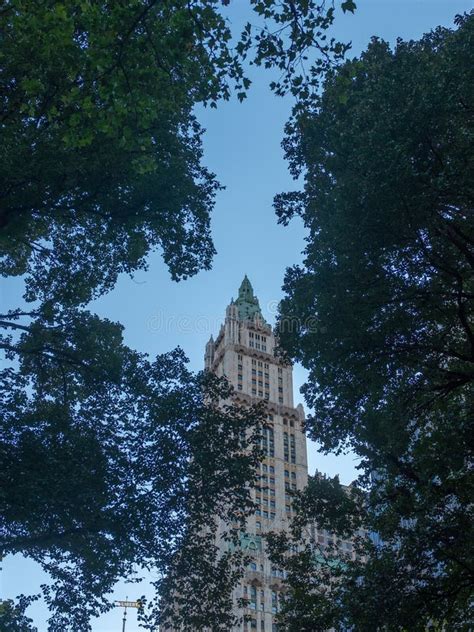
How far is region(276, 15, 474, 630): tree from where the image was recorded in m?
14.2

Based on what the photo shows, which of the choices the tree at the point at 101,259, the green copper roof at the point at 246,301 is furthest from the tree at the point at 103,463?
the green copper roof at the point at 246,301

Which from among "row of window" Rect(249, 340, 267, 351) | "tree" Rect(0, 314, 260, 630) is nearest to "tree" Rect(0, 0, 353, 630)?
"tree" Rect(0, 314, 260, 630)

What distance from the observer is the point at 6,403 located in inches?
656

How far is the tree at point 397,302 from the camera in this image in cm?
1416

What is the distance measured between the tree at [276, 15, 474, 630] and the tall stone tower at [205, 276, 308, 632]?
60767mm

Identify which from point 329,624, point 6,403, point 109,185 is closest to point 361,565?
point 329,624

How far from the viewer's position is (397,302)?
627 inches

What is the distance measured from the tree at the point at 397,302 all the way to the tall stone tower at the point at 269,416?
199 feet

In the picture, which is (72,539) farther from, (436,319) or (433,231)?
(433,231)

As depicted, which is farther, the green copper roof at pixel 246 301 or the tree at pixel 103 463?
the green copper roof at pixel 246 301

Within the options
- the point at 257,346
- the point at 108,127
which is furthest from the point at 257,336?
the point at 108,127

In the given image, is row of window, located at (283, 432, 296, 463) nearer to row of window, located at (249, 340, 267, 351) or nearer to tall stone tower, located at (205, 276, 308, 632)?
tall stone tower, located at (205, 276, 308, 632)

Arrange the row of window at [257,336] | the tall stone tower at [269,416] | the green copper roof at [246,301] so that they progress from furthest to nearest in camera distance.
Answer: the green copper roof at [246,301] → the row of window at [257,336] → the tall stone tower at [269,416]

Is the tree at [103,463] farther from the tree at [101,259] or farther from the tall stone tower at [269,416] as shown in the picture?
the tall stone tower at [269,416]
